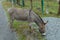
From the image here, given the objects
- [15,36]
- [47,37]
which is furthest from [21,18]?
[47,37]

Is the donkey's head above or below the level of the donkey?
below

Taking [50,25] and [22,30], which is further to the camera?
[50,25]

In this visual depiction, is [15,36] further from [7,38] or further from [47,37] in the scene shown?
[47,37]

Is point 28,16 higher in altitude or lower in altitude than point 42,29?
higher

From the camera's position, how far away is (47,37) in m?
8.92

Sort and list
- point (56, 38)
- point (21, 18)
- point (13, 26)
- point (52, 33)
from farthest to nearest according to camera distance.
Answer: point (13, 26)
point (21, 18)
point (52, 33)
point (56, 38)

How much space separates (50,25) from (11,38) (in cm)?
284

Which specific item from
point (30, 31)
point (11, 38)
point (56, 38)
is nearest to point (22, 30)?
point (30, 31)

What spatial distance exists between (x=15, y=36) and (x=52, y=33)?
173cm

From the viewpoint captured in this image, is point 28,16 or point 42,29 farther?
point 28,16

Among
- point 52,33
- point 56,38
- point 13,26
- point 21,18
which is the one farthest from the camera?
point 13,26

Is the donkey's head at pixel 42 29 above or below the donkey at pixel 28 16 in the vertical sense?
below

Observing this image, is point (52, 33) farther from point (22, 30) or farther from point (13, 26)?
point (13, 26)

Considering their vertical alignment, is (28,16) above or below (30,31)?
above
